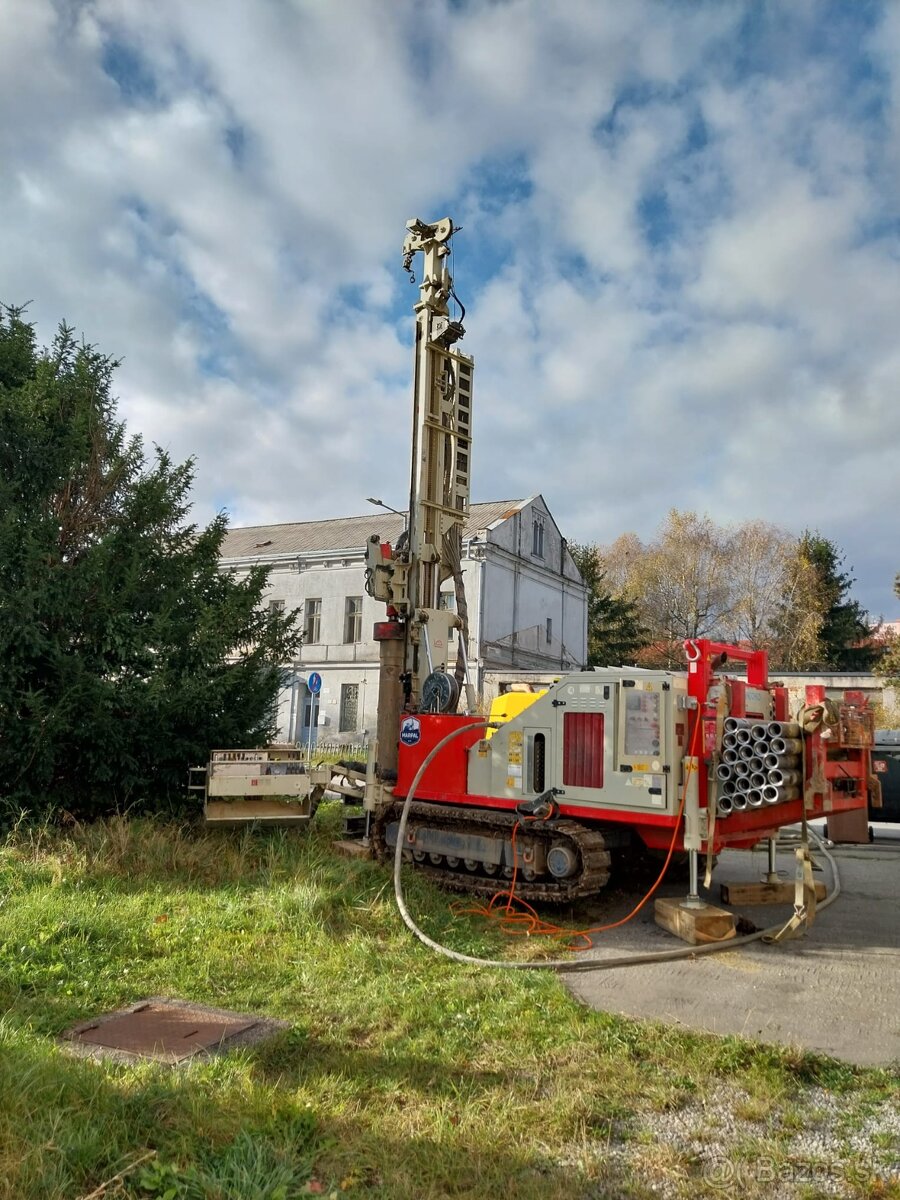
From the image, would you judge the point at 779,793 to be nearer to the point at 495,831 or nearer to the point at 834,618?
the point at 495,831

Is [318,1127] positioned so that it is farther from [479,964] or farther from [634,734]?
[634,734]

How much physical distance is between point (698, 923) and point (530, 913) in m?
1.63

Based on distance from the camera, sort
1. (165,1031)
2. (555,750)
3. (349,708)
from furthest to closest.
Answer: (349,708) → (555,750) → (165,1031)

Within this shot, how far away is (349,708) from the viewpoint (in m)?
33.8

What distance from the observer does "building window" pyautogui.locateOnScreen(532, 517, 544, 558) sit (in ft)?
117

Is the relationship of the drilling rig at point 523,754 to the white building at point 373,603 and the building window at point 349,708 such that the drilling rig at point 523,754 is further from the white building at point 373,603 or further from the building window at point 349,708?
the building window at point 349,708

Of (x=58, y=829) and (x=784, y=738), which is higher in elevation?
(x=784, y=738)

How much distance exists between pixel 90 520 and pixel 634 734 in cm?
763

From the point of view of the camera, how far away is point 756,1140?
3979 mm

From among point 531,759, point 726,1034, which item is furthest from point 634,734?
point 726,1034

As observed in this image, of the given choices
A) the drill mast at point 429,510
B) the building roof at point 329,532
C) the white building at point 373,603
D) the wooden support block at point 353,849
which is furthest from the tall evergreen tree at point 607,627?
the wooden support block at point 353,849

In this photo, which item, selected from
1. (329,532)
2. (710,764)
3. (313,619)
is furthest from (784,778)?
(329,532)

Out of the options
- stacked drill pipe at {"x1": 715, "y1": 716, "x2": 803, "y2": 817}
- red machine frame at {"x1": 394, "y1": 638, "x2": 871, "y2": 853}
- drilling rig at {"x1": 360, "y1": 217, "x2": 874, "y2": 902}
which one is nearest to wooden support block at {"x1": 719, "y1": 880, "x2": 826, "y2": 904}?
drilling rig at {"x1": 360, "y1": 217, "x2": 874, "y2": 902}

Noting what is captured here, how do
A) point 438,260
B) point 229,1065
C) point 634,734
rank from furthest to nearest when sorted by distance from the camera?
1. point 438,260
2. point 634,734
3. point 229,1065
